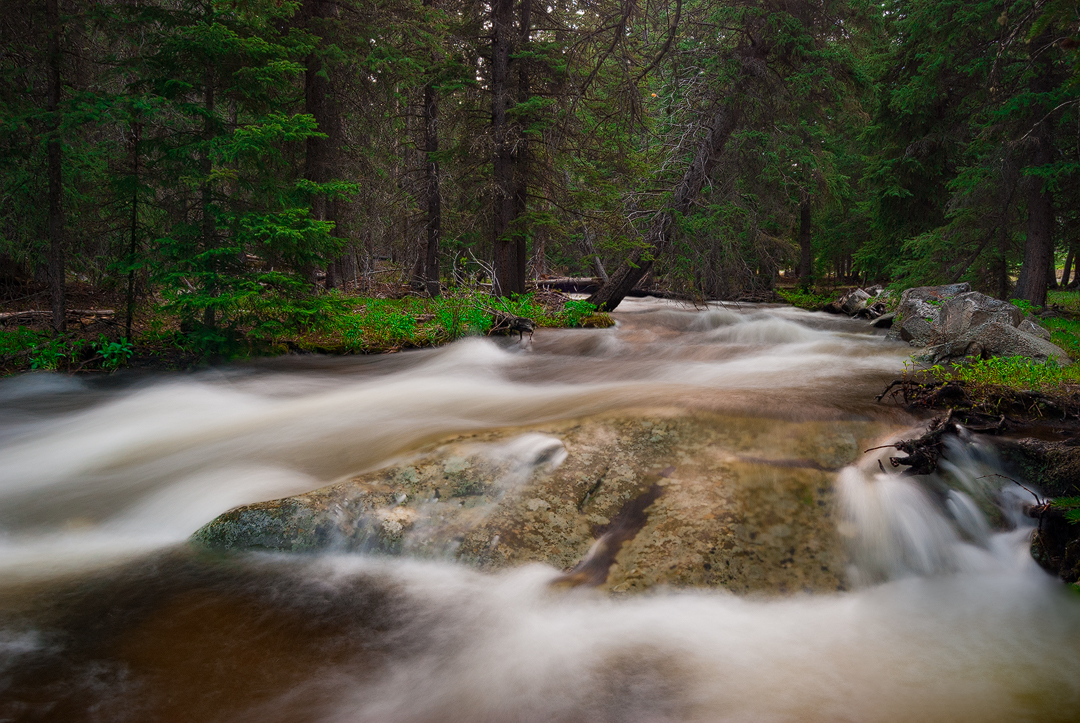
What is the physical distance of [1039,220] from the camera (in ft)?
37.5

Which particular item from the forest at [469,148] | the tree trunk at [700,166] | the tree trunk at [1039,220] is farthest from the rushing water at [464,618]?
the tree trunk at [1039,220]

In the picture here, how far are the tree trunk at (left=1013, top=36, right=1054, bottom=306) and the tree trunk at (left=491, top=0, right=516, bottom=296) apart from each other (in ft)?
32.8

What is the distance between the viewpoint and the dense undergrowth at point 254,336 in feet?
24.8

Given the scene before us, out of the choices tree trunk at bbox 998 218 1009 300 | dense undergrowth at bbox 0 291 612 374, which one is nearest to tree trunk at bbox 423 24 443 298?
dense undergrowth at bbox 0 291 612 374

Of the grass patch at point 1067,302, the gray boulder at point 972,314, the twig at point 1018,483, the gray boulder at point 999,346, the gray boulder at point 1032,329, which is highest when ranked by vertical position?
the grass patch at point 1067,302

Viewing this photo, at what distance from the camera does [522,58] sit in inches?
433

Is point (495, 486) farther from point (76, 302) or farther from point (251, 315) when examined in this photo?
point (76, 302)

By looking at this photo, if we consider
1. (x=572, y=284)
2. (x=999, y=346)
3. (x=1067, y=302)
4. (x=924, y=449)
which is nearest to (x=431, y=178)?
(x=572, y=284)

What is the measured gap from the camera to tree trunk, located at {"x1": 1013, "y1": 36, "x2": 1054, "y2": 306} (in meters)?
10.7

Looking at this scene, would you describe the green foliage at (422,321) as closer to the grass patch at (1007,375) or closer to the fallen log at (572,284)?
the grass patch at (1007,375)

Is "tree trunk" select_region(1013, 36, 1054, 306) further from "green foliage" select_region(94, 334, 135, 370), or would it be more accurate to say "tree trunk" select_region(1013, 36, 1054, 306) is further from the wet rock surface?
"green foliage" select_region(94, 334, 135, 370)

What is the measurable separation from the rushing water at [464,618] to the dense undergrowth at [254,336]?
2707mm

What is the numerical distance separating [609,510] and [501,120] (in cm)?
907

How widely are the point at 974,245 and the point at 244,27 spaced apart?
14489mm
